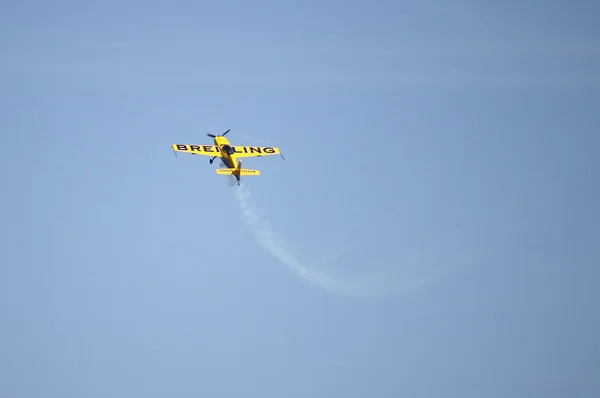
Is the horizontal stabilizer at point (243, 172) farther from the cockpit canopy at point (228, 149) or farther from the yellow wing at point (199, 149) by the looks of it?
the yellow wing at point (199, 149)

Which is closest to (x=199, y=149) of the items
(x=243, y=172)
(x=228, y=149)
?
(x=228, y=149)

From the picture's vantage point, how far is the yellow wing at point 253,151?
391ft

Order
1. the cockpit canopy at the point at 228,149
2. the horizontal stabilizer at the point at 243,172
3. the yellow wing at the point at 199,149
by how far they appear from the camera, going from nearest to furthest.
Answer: the horizontal stabilizer at the point at 243,172 → the yellow wing at the point at 199,149 → the cockpit canopy at the point at 228,149

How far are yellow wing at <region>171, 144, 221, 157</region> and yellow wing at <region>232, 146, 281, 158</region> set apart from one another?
8.03 feet

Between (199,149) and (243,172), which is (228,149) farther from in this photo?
(243,172)

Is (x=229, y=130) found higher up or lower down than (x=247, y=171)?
higher up

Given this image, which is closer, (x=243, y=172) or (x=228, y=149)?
(x=243, y=172)

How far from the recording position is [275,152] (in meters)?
123

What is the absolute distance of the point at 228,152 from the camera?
117 meters

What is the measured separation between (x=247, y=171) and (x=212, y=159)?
5.92m

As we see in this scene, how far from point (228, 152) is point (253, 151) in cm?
494

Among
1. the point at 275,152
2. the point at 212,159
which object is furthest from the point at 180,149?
the point at 275,152

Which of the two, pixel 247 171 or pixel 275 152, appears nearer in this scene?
pixel 247 171

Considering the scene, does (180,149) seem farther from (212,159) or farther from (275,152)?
(275,152)
